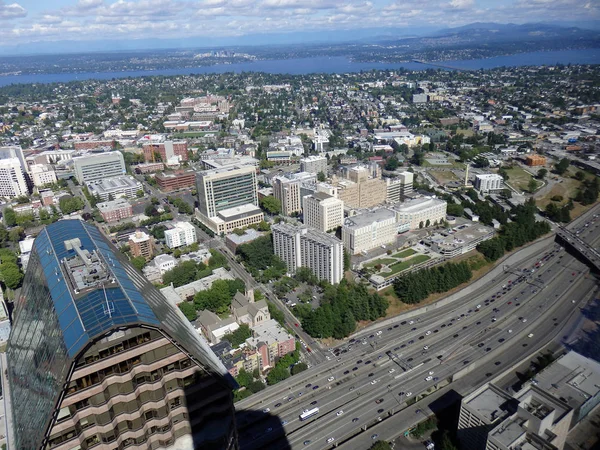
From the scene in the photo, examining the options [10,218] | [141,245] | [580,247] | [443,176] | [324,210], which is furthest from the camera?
[443,176]

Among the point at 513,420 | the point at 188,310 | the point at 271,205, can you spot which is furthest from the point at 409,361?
the point at 271,205

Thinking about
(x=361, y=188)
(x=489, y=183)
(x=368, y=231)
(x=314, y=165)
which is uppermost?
(x=361, y=188)

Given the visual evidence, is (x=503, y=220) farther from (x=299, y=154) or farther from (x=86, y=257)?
(x=86, y=257)

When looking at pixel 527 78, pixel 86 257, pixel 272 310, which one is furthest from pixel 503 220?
pixel 527 78

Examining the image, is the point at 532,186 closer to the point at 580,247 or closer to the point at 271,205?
the point at 580,247

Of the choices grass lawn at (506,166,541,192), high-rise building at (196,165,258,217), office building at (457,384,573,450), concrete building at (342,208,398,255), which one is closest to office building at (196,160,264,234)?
high-rise building at (196,165,258,217)

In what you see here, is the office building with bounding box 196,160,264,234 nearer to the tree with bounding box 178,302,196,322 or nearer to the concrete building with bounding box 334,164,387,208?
the concrete building with bounding box 334,164,387,208

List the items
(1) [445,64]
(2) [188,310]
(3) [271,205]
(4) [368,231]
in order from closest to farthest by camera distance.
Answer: (2) [188,310], (4) [368,231], (3) [271,205], (1) [445,64]
